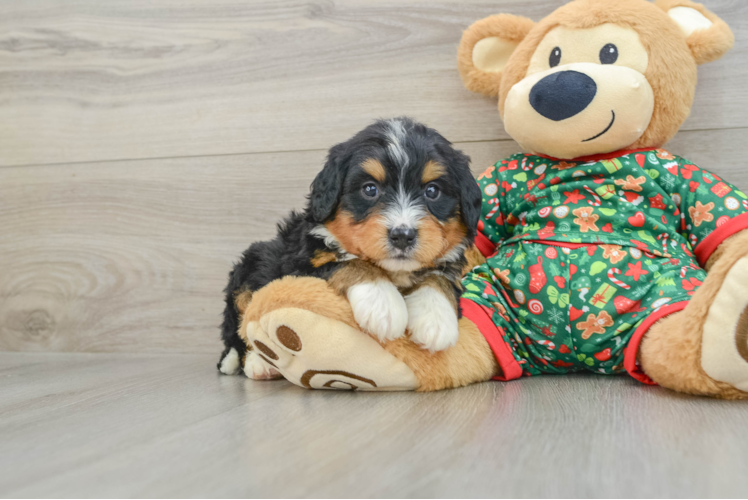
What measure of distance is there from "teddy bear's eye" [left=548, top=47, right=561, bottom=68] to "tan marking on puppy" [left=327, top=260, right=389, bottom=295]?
85 cm

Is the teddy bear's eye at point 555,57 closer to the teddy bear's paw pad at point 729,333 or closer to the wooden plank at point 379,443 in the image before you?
the teddy bear's paw pad at point 729,333

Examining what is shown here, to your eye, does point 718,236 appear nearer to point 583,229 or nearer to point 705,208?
point 705,208

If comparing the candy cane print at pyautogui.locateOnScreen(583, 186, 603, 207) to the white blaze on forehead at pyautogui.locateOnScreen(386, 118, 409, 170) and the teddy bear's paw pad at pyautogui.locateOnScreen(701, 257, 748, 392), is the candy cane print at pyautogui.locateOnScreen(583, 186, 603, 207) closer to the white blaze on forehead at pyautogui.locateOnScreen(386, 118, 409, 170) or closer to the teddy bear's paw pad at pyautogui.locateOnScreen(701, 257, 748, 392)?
the teddy bear's paw pad at pyautogui.locateOnScreen(701, 257, 748, 392)

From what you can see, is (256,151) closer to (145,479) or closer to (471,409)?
(471,409)

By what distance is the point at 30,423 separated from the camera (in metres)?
1.27

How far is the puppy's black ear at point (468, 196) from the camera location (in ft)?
4.89

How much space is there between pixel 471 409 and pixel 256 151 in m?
1.48

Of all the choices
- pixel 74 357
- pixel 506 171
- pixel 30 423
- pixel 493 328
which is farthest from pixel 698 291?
pixel 74 357

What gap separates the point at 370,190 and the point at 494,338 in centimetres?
54

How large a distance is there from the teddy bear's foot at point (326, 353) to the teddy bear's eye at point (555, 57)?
100cm

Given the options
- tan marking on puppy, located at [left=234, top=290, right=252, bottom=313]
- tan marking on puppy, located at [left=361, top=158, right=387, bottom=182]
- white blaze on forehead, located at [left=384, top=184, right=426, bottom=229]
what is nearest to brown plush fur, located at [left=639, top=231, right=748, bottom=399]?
white blaze on forehead, located at [left=384, top=184, right=426, bottom=229]

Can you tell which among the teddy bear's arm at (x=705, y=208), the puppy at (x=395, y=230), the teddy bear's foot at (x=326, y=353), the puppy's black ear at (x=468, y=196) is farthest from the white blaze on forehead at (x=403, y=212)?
the teddy bear's arm at (x=705, y=208)

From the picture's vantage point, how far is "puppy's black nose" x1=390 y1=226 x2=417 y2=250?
132 cm

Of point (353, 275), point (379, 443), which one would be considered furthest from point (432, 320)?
point (379, 443)
